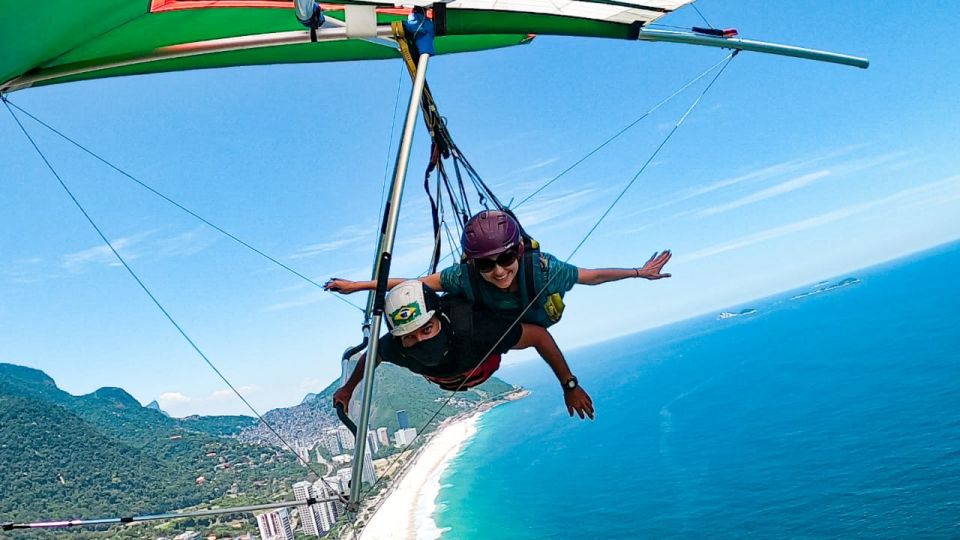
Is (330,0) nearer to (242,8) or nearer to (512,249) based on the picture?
(242,8)

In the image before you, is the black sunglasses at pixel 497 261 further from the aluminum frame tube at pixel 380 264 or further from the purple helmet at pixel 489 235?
the aluminum frame tube at pixel 380 264

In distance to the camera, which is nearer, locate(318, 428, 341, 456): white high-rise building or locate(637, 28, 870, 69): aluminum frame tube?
locate(637, 28, 870, 69): aluminum frame tube

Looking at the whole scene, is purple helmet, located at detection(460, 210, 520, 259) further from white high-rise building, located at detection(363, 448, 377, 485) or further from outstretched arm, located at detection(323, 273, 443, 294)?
white high-rise building, located at detection(363, 448, 377, 485)

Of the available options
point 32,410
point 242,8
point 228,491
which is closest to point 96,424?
point 32,410

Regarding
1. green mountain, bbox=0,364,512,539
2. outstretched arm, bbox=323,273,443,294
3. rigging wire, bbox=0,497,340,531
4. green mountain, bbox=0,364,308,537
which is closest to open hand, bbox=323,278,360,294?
outstretched arm, bbox=323,273,443,294

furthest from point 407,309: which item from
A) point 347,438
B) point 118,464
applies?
point 118,464

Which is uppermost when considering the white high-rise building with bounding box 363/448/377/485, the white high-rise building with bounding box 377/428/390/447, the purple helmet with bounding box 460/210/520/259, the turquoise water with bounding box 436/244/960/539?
the purple helmet with bounding box 460/210/520/259
